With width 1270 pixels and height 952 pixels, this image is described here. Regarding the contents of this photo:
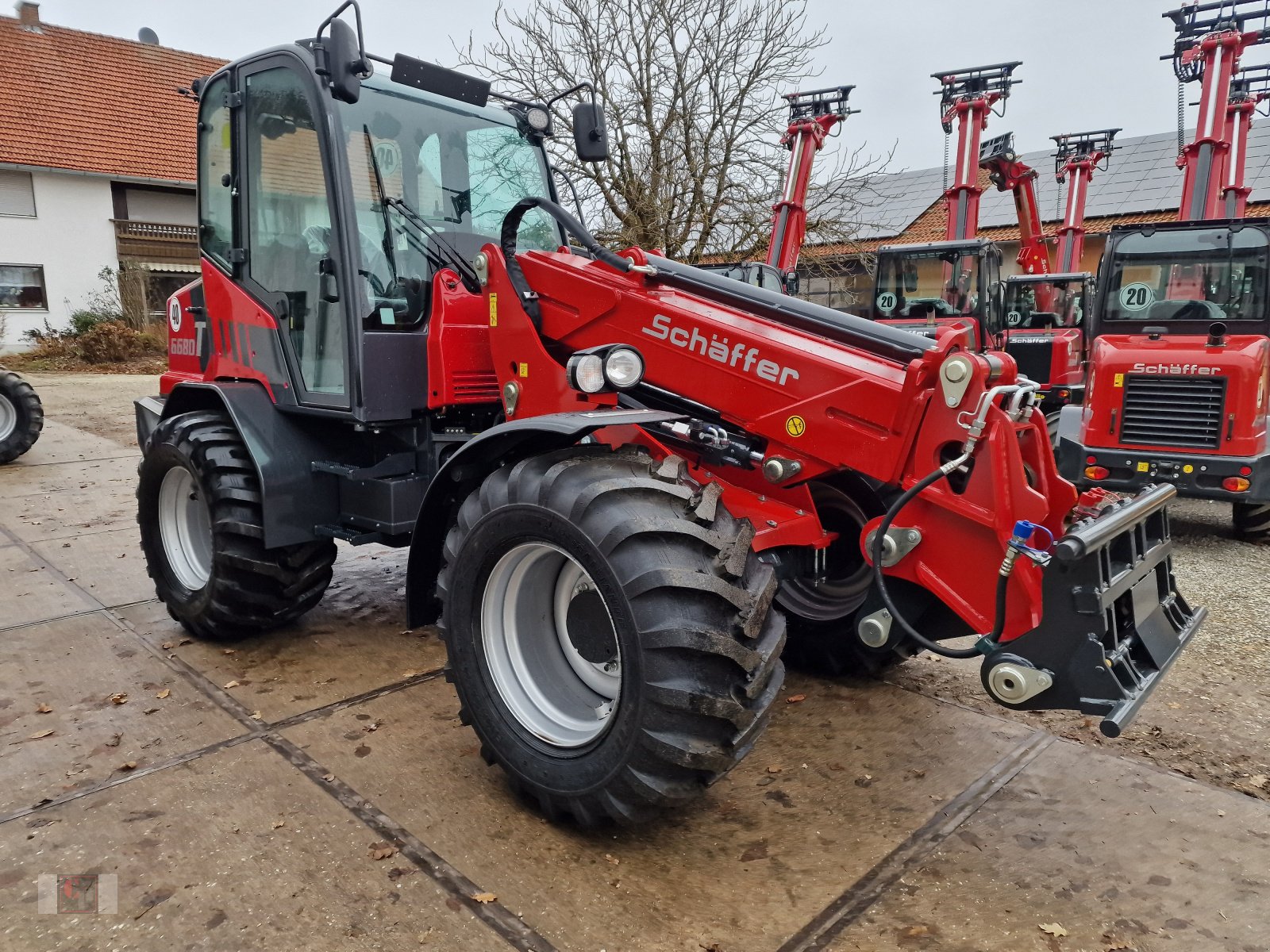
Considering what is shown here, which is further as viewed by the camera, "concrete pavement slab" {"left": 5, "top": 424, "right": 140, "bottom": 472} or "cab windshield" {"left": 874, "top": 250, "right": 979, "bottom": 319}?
"cab windshield" {"left": 874, "top": 250, "right": 979, "bottom": 319}

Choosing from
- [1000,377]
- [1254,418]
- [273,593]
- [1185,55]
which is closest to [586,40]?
[1185,55]

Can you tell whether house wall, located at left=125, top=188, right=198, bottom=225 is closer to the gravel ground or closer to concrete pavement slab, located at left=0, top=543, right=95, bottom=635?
concrete pavement slab, located at left=0, top=543, right=95, bottom=635

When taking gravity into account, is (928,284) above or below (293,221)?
above

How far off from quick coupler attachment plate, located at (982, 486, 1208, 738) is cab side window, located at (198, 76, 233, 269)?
158 inches

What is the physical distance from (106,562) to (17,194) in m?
20.5

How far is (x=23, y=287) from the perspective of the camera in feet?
69.8

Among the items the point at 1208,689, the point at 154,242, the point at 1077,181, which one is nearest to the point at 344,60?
the point at 1208,689

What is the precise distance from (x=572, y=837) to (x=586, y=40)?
1420 cm

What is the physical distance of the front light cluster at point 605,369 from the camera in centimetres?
294

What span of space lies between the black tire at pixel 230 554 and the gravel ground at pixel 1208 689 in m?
0.73

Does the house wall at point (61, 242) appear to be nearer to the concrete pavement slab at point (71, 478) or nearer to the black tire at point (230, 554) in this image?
the concrete pavement slab at point (71, 478)

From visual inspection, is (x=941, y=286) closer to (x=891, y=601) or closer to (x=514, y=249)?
(x=514, y=249)

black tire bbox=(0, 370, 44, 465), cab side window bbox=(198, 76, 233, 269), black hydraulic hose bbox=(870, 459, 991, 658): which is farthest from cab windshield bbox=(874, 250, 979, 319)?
black tire bbox=(0, 370, 44, 465)

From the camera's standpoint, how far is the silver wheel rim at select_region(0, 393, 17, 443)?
30.3 feet
